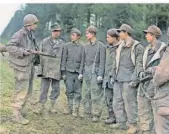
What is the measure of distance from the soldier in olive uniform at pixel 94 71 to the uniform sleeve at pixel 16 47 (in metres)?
1.17

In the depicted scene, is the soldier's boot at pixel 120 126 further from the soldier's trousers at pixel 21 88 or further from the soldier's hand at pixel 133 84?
the soldier's trousers at pixel 21 88

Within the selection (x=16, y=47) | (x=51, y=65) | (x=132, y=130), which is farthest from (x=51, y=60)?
(x=132, y=130)

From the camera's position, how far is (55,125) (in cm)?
551

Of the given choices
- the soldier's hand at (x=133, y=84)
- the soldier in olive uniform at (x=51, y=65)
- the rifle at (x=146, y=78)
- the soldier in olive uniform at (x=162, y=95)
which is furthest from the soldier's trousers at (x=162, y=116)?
the soldier in olive uniform at (x=51, y=65)

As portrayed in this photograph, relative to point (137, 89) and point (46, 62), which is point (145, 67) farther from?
point (46, 62)

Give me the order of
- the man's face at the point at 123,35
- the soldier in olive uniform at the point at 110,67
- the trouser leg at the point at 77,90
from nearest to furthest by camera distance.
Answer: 1. the man's face at the point at 123,35
2. the soldier in olive uniform at the point at 110,67
3. the trouser leg at the point at 77,90

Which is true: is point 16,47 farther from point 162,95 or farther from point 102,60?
point 162,95

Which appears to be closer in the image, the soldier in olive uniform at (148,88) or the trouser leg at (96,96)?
the soldier in olive uniform at (148,88)

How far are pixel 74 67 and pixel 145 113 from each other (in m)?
1.57

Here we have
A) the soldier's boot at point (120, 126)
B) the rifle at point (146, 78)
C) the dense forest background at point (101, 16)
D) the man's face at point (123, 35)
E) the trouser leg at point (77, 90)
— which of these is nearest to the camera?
the rifle at point (146, 78)

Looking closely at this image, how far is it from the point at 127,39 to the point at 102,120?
4.67ft

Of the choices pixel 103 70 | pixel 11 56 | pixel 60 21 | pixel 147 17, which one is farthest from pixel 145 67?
pixel 60 21

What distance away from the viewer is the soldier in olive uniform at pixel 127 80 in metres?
5.28

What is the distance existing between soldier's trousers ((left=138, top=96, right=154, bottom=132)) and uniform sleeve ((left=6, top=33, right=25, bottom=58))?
1726mm
